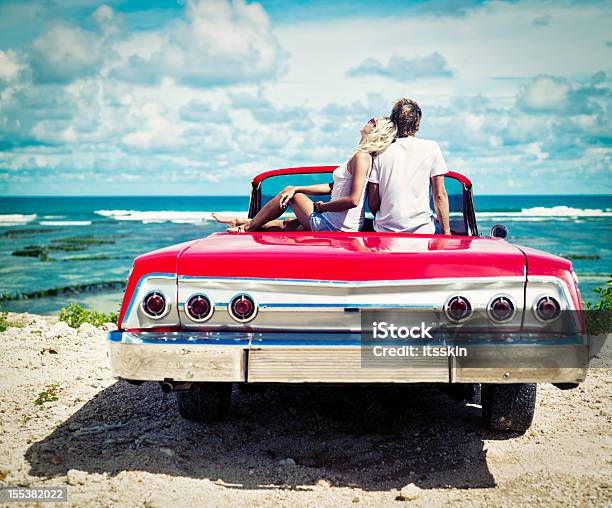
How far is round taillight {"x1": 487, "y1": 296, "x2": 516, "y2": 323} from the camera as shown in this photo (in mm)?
3234

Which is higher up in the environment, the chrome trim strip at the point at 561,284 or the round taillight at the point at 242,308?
the chrome trim strip at the point at 561,284

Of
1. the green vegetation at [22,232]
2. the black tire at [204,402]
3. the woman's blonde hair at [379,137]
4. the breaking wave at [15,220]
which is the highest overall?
the woman's blonde hair at [379,137]

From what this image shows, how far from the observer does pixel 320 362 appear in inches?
124

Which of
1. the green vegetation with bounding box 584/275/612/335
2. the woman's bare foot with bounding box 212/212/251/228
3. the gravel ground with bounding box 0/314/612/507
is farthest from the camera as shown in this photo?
the green vegetation with bounding box 584/275/612/335

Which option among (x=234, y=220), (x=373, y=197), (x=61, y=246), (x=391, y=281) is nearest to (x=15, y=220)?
(x=61, y=246)

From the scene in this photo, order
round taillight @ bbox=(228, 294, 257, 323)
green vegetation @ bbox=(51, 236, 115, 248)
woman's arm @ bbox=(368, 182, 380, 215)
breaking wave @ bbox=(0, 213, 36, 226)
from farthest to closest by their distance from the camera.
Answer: breaking wave @ bbox=(0, 213, 36, 226) < green vegetation @ bbox=(51, 236, 115, 248) < woman's arm @ bbox=(368, 182, 380, 215) < round taillight @ bbox=(228, 294, 257, 323)

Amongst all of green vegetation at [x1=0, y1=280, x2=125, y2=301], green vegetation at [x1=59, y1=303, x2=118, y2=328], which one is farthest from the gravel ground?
green vegetation at [x1=0, y1=280, x2=125, y2=301]

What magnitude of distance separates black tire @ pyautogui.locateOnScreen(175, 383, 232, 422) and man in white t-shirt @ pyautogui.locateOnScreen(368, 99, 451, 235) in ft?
4.99

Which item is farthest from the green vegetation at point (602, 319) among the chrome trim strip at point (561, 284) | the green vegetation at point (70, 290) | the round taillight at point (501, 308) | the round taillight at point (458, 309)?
the green vegetation at point (70, 290)

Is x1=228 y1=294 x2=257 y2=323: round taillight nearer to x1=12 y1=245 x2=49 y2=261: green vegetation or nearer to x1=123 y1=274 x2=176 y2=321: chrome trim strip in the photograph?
x1=123 y1=274 x2=176 y2=321: chrome trim strip

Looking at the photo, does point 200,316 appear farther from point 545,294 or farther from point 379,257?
point 545,294

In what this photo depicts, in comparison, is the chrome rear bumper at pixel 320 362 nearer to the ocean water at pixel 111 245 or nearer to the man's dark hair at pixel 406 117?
the man's dark hair at pixel 406 117

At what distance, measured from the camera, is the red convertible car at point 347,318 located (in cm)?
316

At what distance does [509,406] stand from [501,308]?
1.05 m
